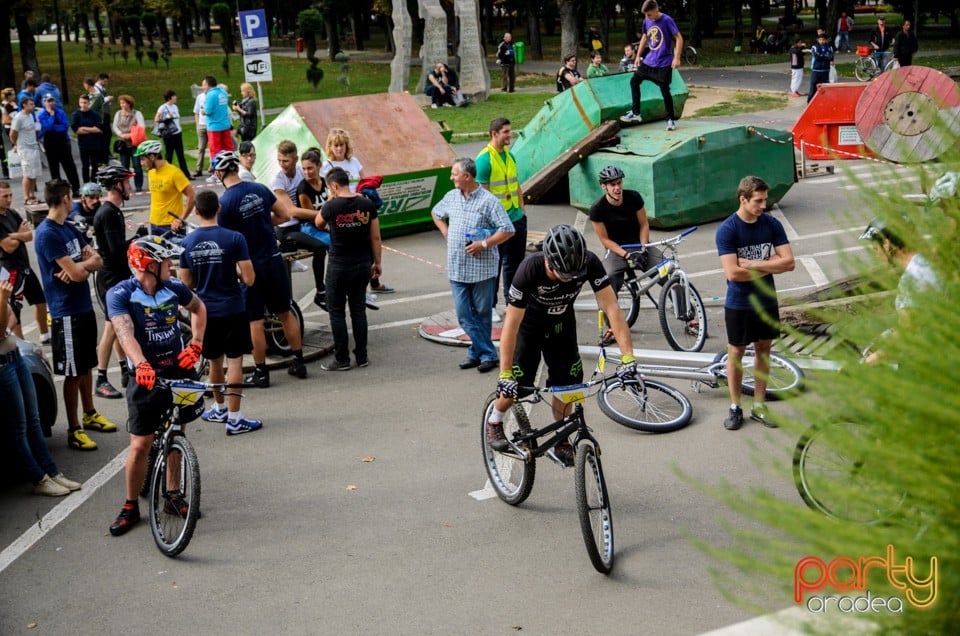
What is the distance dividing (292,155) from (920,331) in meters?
10.1

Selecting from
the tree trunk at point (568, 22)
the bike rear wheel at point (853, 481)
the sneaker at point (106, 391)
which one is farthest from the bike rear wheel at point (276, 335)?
the tree trunk at point (568, 22)

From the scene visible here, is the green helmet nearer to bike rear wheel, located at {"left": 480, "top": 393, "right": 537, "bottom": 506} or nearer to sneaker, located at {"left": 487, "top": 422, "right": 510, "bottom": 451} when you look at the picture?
bike rear wheel, located at {"left": 480, "top": 393, "right": 537, "bottom": 506}

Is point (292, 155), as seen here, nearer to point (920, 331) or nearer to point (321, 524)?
point (321, 524)

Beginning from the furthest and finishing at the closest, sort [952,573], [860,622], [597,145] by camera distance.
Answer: [597,145], [860,622], [952,573]

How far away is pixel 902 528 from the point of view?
1.94 m

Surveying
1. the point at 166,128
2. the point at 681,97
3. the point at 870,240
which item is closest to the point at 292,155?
the point at 681,97

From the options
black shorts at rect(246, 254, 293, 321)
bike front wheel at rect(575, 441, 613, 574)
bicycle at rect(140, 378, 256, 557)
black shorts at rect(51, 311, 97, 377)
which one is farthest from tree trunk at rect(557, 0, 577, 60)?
bike front wheel at rect(575, 441, 613, 574)

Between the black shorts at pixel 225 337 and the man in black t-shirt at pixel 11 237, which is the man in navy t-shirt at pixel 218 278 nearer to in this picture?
the black shorts at pixel 225 337

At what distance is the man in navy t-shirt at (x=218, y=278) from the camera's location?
874 centimetres

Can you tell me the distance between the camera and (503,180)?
1084 centimetres

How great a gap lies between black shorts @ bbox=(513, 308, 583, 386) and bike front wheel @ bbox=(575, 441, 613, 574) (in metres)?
0.95

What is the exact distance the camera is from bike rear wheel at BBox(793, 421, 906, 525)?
1.95 metres

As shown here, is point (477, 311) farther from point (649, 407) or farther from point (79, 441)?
point (79, 441)

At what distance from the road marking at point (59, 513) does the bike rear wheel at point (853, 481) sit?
19.6 ft
